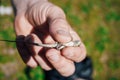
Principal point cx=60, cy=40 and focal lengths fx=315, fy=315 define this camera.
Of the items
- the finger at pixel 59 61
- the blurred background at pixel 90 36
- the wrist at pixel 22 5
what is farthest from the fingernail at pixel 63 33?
the blurred background at pixel 90 36

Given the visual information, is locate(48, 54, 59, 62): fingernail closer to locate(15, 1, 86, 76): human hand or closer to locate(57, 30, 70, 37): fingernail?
locate(15, 1, 86, 76): human hand

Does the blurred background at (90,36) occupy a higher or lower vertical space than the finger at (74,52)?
lower

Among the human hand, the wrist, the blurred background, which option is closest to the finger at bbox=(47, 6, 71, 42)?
the human hand

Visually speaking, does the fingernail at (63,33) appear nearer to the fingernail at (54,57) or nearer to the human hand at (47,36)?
the human hand at (47,36)

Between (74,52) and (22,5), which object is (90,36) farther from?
(74,52)

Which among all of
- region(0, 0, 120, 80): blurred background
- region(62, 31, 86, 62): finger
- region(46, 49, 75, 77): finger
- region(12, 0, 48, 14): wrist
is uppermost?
region(12, 0, 48, 14): wrist

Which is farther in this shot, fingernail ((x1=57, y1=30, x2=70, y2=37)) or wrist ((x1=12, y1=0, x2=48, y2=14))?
wrist ((x1=12, y1=0, x2=48, y2=14))

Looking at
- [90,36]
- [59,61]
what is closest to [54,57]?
[59,61]
